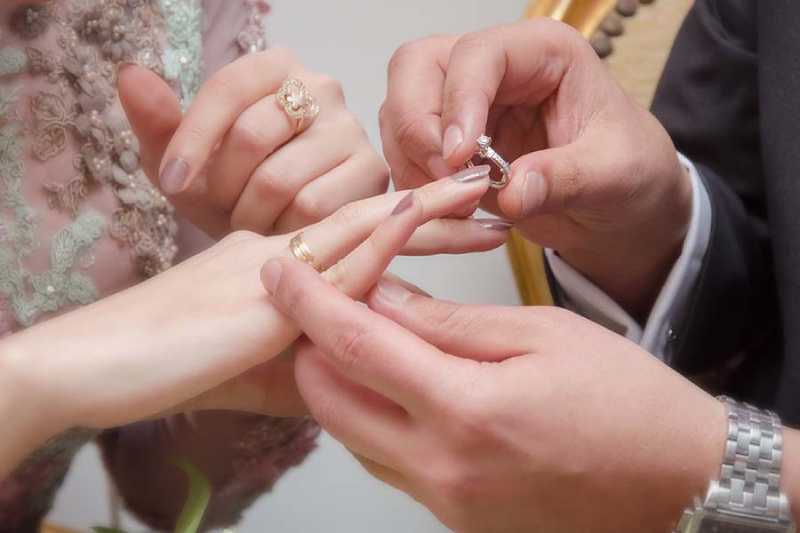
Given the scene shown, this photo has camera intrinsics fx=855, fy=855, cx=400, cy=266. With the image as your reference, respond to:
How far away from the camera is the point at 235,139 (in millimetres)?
523

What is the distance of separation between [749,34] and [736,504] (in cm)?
41

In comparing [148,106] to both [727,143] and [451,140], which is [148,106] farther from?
[727,143]

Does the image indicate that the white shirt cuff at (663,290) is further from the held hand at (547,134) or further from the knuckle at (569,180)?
the knuckle at (569,180)

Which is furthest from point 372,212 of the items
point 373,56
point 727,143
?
point 373,56

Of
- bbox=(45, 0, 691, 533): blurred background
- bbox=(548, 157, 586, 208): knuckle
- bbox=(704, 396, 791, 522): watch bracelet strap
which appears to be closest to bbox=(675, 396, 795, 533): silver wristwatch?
bbox=(704, 396, 791, 522): watch bracelet strap

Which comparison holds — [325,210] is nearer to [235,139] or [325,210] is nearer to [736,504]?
[235,139]

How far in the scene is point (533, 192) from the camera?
1.54 feet

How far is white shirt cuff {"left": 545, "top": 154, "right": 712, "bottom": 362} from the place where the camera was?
2.06 ft

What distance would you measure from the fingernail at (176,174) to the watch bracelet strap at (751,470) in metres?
0.33

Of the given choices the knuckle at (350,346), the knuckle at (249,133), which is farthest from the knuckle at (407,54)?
the knuckle at (350,346)

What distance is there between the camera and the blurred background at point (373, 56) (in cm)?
97

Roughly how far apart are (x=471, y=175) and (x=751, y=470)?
218 mm

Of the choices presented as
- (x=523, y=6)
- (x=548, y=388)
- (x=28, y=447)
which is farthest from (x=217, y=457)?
(x=523, y=6)

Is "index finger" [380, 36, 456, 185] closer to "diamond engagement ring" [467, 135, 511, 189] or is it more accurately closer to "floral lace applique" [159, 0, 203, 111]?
"diamond engagement ring" [467, 135, 511, 189]
